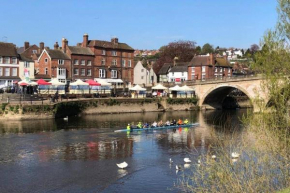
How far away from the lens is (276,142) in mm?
16422

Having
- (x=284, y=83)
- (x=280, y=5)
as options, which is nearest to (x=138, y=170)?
(x=284, y=83)

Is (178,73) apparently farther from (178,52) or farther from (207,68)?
(178,52)

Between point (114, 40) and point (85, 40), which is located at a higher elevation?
point (114, 40)

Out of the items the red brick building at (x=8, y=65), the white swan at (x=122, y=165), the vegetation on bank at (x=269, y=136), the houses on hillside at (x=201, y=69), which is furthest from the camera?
the houses on hillside at (x=201, y=69)

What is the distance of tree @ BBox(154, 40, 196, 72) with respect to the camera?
121 m

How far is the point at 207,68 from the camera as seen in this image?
8762 centimetres

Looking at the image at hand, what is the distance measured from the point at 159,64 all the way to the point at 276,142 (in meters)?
109

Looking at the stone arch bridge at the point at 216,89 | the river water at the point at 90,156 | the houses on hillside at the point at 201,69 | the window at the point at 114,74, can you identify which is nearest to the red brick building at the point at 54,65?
the window at the point at 114,74

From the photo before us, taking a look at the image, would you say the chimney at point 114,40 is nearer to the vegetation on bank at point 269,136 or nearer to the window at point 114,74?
the window at point 114,74

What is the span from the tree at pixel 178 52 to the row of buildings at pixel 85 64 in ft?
88.0

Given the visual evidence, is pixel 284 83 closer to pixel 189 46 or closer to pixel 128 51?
pixel 128 51

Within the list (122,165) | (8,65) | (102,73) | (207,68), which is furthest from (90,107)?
(207,68)

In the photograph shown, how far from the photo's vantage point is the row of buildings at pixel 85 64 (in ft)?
220

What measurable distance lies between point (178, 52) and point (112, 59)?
147 feet
